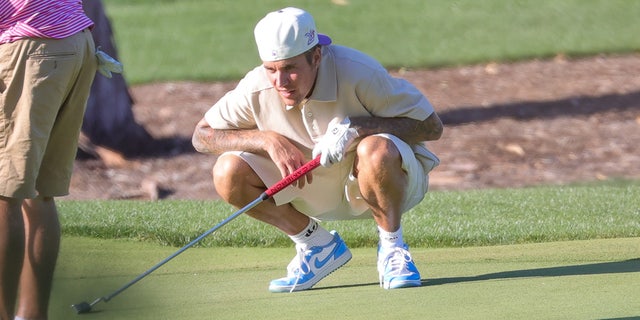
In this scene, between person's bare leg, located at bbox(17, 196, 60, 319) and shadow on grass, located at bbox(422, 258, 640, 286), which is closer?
person's bare leg, located at bbox(17, 196, 60, 319)

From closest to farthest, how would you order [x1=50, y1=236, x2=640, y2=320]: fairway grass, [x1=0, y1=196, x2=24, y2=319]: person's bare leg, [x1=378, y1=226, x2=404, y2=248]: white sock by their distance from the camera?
[x1=0, y1=196, x2=24, y2=319]: person's bare leg → [x1=50, y1=236, x2=640, y2=320]: fairway grass → [x1=378, y1=226, x2=404, y2=248]: white sock

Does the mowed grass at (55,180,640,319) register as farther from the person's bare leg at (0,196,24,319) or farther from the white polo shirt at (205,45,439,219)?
the white polo shirt at (205,45,439,219)

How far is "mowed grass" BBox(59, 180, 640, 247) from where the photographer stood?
6.71 meters

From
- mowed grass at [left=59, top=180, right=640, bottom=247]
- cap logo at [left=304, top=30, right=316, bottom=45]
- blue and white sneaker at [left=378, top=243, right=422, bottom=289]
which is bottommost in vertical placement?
mowed grass at [left=59, top=180, right=640, bottom=247]

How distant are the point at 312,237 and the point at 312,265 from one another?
20cm

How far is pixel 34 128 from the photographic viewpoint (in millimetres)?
4348

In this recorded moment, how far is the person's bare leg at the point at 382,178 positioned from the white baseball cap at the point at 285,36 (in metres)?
0.52

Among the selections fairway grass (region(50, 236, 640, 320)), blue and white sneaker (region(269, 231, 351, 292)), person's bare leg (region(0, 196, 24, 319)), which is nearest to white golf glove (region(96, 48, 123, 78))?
person's bare leg (region(0, 196, 24, 319))

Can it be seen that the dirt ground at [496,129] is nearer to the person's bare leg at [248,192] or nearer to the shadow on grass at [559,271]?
the person's bare leg at [248,192]

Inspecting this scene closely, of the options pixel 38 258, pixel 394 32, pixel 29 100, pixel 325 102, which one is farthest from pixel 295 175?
pixel 394 32

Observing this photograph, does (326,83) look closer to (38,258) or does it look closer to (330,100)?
(330,100)

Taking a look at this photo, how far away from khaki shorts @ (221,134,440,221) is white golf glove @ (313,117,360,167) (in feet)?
1.05

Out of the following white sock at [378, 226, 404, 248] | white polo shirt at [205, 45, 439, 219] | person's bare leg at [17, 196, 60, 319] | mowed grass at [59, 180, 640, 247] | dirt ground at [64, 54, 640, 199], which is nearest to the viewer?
person's bare leg at [17, 196, 60, 319]

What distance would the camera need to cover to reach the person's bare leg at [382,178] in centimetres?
522
